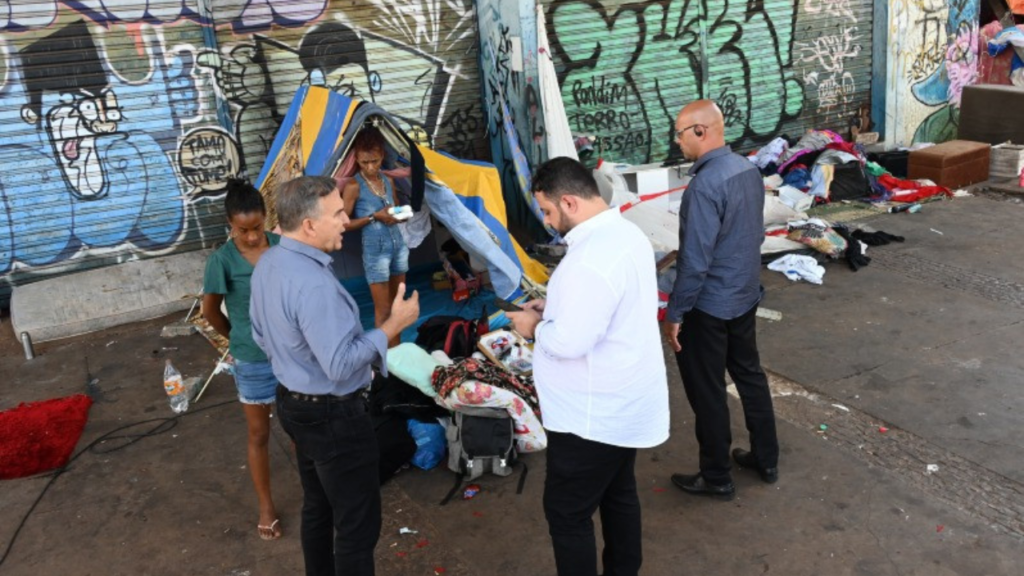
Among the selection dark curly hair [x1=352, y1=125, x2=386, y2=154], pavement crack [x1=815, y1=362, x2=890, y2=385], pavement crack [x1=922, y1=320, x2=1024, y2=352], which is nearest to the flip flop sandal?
dark curly hair [x1=352, y1=125, x2=386, y2=154]

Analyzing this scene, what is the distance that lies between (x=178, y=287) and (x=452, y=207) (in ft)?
9.95

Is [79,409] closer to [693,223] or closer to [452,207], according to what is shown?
[452,207]

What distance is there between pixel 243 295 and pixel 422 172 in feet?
7.17

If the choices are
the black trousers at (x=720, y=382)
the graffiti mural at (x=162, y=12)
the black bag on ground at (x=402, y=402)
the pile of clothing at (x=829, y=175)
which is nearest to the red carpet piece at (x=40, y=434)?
the black bag on ground at (x=402, y=402)

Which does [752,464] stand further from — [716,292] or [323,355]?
[323,355]

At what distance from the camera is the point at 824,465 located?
4.82m

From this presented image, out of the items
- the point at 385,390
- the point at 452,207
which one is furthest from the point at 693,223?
the point at 452,207

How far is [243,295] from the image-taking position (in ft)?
13.9

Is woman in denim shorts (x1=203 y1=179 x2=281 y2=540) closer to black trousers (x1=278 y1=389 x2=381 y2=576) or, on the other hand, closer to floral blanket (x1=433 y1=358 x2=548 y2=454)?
black trousers (x1=278 y1=389 x2=381 y2=576)

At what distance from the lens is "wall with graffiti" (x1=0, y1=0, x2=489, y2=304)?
7.62 m

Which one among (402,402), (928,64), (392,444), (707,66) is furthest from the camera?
(928,64)

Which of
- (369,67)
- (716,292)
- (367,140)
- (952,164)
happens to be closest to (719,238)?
(716,292)

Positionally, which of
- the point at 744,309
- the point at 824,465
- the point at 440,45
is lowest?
the point at 824,465

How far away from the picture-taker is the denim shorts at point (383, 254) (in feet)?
20.4
